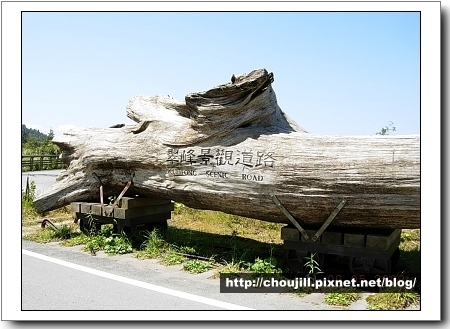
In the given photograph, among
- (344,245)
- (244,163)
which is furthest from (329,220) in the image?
(244,163)

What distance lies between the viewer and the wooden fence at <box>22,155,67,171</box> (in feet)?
A: 74.6

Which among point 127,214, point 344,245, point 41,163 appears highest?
point 41,163

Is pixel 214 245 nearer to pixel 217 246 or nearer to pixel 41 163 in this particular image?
pixel 217 246

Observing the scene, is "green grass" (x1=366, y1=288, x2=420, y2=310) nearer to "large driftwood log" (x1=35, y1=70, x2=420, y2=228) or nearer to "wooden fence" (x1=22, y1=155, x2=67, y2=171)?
"large driftwood log" (x1=35, y1=70, x2=420, y2=228)

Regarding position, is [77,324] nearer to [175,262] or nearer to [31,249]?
[175,262]

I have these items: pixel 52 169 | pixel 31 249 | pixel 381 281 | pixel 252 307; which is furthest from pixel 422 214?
pixel 52 169

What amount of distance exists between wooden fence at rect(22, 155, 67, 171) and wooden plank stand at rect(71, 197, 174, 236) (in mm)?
15766

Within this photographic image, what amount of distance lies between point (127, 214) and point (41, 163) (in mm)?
17900

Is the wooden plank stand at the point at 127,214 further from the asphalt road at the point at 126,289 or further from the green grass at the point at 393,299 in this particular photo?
the green grass at the point at 393,299

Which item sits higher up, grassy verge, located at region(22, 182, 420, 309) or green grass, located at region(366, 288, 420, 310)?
grassy verge, located at region(22, 182, 420, 309)

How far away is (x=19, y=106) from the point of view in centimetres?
515

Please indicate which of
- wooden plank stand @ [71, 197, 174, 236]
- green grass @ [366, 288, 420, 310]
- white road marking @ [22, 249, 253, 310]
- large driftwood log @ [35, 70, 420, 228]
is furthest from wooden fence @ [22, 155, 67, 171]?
green grass @ [366, 288, 420, 310]

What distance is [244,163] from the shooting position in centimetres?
616

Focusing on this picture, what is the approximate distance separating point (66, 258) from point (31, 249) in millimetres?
1008
